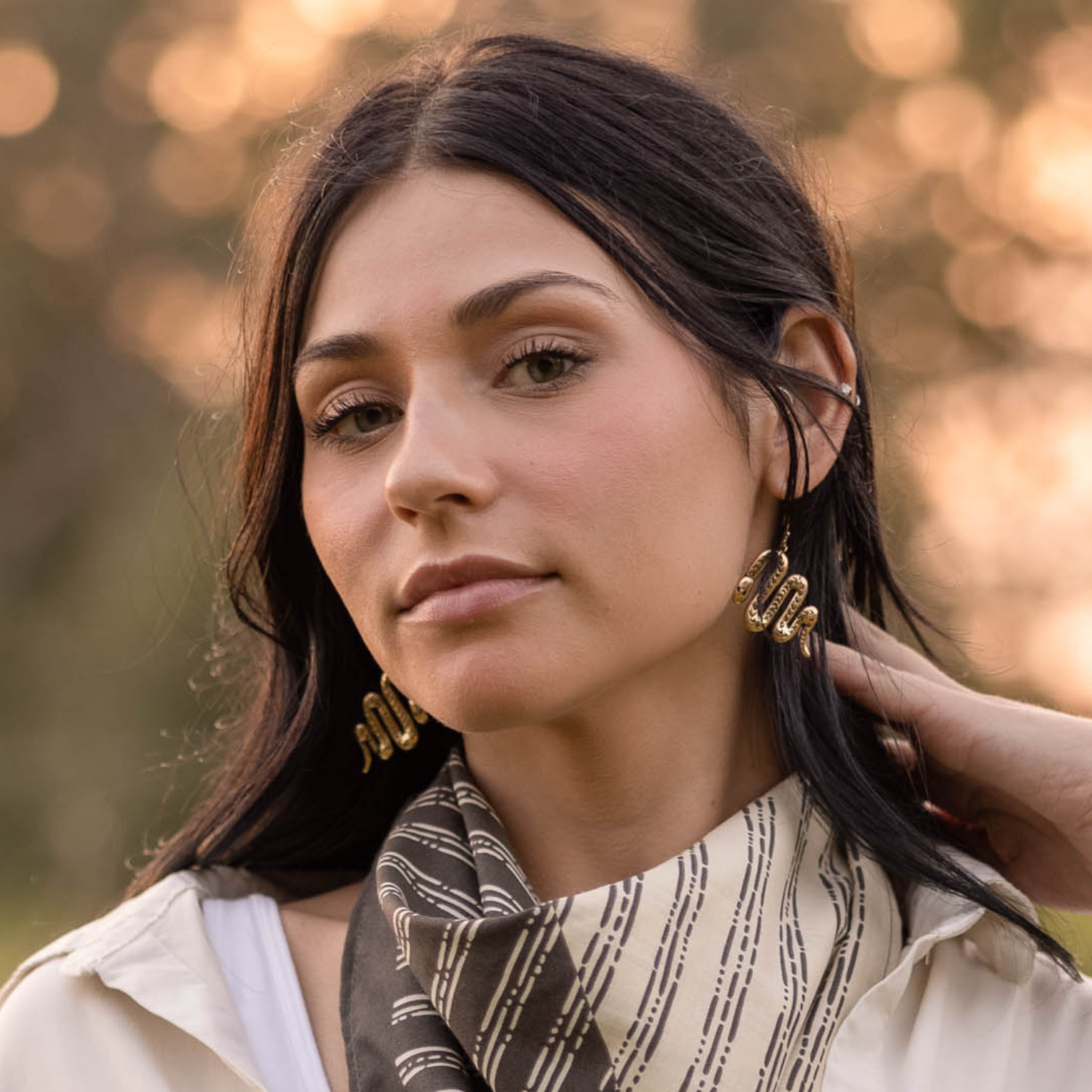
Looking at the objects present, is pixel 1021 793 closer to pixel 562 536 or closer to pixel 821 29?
pixel 562 536

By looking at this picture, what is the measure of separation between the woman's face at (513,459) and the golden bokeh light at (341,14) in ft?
25.8

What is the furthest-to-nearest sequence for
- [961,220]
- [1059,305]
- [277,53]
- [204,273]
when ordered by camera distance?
[961,220]
[1059,305]
[204,273]
[277,53]

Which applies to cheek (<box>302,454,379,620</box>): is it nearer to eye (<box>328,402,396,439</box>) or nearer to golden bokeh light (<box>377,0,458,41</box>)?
eye (<box>328,402,396,439</box>)

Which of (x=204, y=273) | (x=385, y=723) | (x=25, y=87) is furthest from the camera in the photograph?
(x=25, y=87)

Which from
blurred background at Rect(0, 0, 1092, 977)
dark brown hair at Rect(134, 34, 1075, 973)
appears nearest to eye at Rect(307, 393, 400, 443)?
dark brown hair at Rect(134, 34, 1075, 973)

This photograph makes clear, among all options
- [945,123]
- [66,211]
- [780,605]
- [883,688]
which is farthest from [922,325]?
[780,605]

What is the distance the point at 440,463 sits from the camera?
2344 mm

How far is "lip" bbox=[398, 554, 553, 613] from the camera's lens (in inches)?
92.9

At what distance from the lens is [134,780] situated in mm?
11258

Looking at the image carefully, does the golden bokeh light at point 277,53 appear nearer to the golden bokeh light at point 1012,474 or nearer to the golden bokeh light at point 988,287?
the golden bokeh light at point 1012,474

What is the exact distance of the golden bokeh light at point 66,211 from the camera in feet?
42.3

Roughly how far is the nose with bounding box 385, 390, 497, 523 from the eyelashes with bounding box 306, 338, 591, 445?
0.10 metres

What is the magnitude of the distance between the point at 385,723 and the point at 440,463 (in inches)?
30.1

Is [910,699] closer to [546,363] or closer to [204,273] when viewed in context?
[546,363]
